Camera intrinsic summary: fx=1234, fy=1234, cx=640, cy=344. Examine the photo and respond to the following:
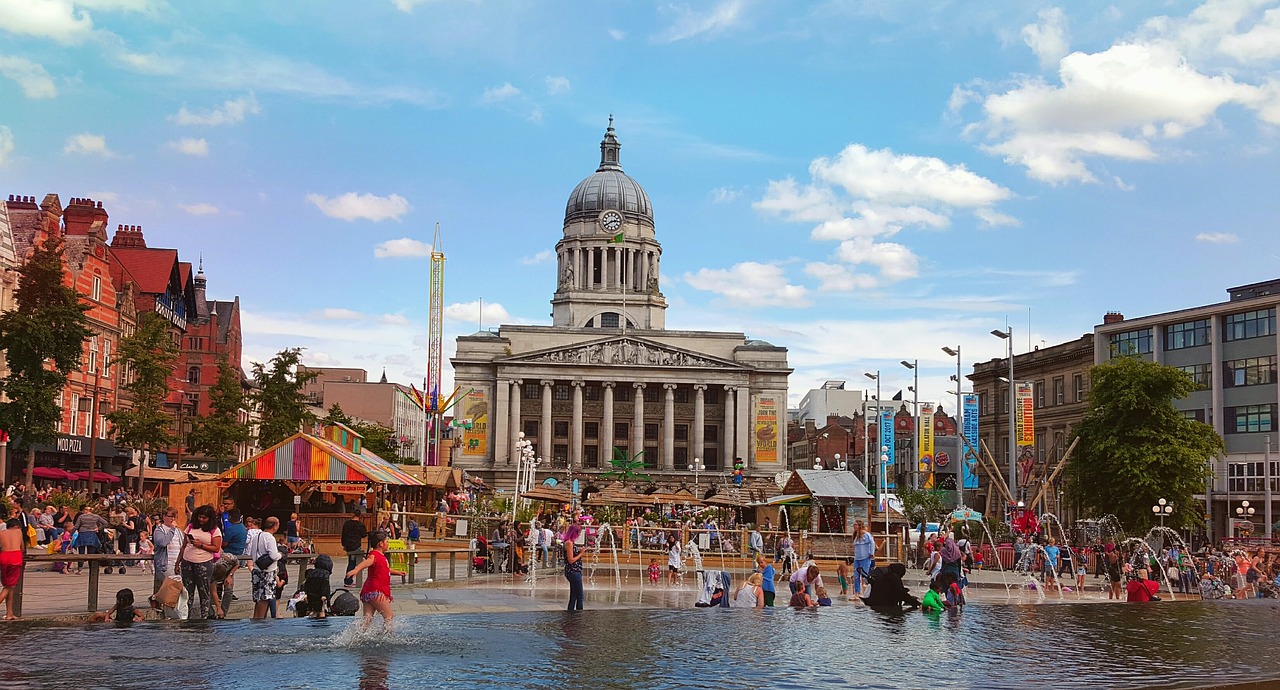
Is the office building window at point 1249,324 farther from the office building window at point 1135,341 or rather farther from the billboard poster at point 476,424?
the billboard poster at point 476,424

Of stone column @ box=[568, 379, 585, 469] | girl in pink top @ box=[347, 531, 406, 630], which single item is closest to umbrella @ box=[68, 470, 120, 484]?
girl in pink top @ box=[347, 531, 406, 630]

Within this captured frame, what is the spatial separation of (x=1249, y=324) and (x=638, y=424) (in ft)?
222

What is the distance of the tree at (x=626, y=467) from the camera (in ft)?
325

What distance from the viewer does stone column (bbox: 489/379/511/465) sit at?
12188 centimetres

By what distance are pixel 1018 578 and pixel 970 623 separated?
1967 cm

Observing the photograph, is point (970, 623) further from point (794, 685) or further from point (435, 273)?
point (435, 273)

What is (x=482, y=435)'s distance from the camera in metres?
122

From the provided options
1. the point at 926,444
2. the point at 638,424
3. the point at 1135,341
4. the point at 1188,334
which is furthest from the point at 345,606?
the point at 638,424

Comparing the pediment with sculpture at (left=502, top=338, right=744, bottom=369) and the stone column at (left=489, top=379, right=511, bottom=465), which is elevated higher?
the pediment with sculpture at (left=502, top=338, right=744, bottom=369)

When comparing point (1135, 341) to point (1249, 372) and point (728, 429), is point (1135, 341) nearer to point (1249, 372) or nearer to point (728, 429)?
point (1249, 372)

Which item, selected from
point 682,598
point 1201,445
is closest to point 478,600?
point 682,598

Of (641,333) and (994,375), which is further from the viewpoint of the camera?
(641,333)

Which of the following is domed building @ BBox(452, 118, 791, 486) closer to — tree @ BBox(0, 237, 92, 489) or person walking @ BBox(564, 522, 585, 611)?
tree @ BBox(0, 237, 92, 489)

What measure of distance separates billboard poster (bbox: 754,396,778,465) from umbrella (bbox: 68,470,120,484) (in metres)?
69.6
